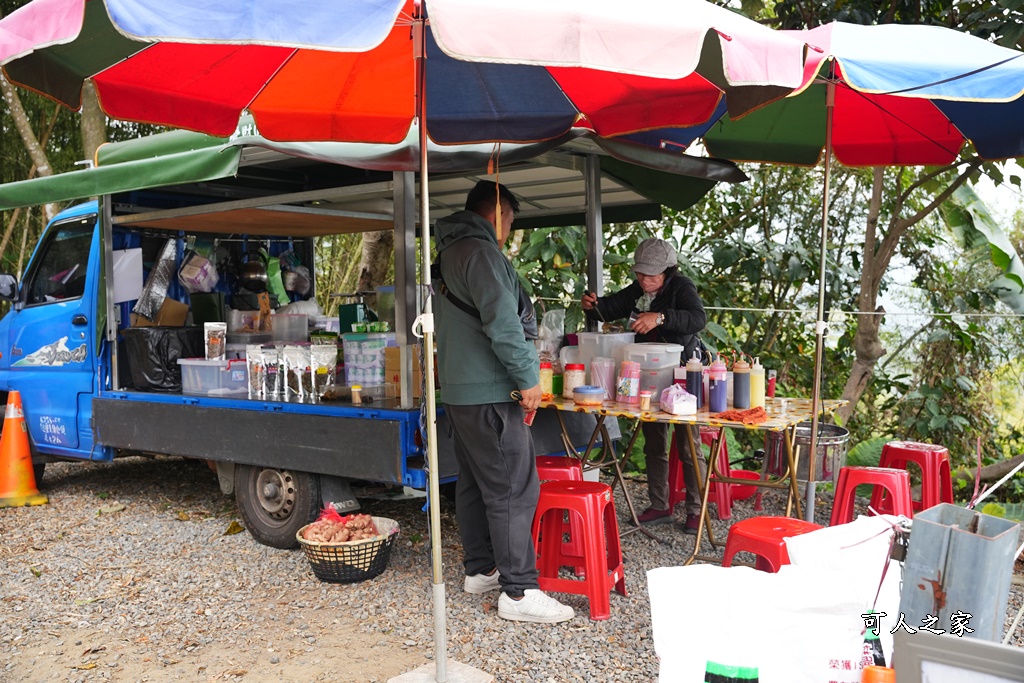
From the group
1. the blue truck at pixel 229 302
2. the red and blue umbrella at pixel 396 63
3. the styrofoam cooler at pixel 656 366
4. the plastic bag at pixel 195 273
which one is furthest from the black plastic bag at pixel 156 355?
the styrofoam cooler at pixel 656 366

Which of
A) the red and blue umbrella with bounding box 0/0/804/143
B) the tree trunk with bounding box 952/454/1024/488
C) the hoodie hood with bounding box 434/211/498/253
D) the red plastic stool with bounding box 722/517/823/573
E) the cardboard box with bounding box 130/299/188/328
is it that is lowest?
the tree trunk with bounding box 952/454/1024/488

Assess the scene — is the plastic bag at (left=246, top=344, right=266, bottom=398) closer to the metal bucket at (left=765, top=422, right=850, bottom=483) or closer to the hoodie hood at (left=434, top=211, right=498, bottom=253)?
the hoodie hood at (left=434, top=211, right=498, bottom=253)

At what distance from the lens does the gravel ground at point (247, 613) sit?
3.74 m

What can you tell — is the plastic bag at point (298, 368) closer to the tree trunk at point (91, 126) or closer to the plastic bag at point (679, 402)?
the plastic bag at point (679, 402)

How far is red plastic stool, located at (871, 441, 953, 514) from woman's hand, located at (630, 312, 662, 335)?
1567 millimetres

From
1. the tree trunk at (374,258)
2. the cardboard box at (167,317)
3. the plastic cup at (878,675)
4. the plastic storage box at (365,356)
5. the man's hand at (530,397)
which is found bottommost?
the plastic cup at (878,675)

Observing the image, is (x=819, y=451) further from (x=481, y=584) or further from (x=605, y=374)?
(x=481, y=584)

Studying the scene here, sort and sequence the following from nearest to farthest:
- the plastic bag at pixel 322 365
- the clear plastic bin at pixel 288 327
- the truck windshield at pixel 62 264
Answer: the plastic bag at pixel 322 365 → the truck windshield at pixel 62 264 → the clear plastic bin at pixel 288 327

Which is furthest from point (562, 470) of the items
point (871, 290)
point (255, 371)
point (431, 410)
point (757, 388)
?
point (871, 290)

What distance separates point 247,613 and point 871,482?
128 inches

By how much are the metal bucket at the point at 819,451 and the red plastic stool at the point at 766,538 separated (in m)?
0.87

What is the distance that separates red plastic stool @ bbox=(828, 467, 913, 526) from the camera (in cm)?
459

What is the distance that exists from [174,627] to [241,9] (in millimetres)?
2979

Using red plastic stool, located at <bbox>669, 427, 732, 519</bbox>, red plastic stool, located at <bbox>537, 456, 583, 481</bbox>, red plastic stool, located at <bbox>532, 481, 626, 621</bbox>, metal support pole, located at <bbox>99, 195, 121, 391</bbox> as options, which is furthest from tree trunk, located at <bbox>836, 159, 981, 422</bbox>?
metal support pole, located at <bbox>99, 195, 121, 391</bbox>
